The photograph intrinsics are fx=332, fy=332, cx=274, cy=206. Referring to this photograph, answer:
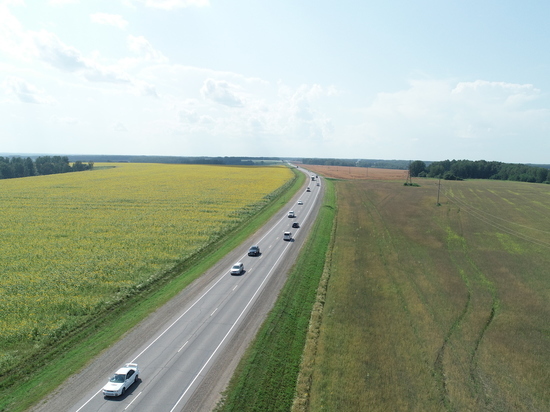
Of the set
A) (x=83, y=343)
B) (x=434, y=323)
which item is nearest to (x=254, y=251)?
(x=83, y=343)

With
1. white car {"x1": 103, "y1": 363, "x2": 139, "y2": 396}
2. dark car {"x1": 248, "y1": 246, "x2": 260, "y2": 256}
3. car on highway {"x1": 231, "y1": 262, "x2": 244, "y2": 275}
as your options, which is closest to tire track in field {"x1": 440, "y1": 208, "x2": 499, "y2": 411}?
white car {"x1": 103, "y1": 363, "x2": 139, "y2": 396}

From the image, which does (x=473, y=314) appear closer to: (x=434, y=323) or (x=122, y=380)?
(x=434, y=323)

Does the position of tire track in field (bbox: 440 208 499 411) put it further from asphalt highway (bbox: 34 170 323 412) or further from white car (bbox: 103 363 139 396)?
white car (bbox: 103 363 139 396)

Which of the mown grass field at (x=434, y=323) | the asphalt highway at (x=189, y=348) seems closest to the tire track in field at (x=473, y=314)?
the mown grass field at (x=434, y=323)

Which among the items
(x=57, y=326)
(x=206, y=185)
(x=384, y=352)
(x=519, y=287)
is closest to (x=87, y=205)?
(x=206, y=185)

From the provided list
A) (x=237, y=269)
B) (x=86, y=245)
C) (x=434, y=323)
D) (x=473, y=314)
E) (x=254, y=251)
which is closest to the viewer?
(x=434, y=323)

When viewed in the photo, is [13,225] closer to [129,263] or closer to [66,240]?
[66,240]
